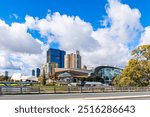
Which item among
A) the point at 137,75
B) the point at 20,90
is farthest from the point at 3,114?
the point at 137,75

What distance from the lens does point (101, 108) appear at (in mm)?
7832

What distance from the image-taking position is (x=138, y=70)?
81.4m

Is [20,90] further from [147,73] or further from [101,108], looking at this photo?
[147,73]

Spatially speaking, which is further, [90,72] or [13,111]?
[90,72]

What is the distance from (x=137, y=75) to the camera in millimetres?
80000

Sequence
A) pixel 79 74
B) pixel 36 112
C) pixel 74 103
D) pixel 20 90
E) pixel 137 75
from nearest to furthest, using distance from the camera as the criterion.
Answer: pixel 36 112 → pixel 74 103 → pixel 20 90 → pixel 137 75 → pixel 79 74

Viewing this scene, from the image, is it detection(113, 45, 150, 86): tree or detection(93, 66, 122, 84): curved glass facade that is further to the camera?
detection(93, 66, 122, 84): curved glass facade

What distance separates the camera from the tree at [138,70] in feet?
263

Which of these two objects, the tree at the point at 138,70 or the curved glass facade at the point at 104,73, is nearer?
the tree at the point at 138,70

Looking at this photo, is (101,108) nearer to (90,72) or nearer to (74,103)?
(74,103)

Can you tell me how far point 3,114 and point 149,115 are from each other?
3.38 m

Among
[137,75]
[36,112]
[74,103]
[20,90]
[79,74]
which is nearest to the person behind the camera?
[36,112]

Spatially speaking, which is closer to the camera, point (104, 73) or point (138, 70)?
point (138, 70)

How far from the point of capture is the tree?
80.1 m
